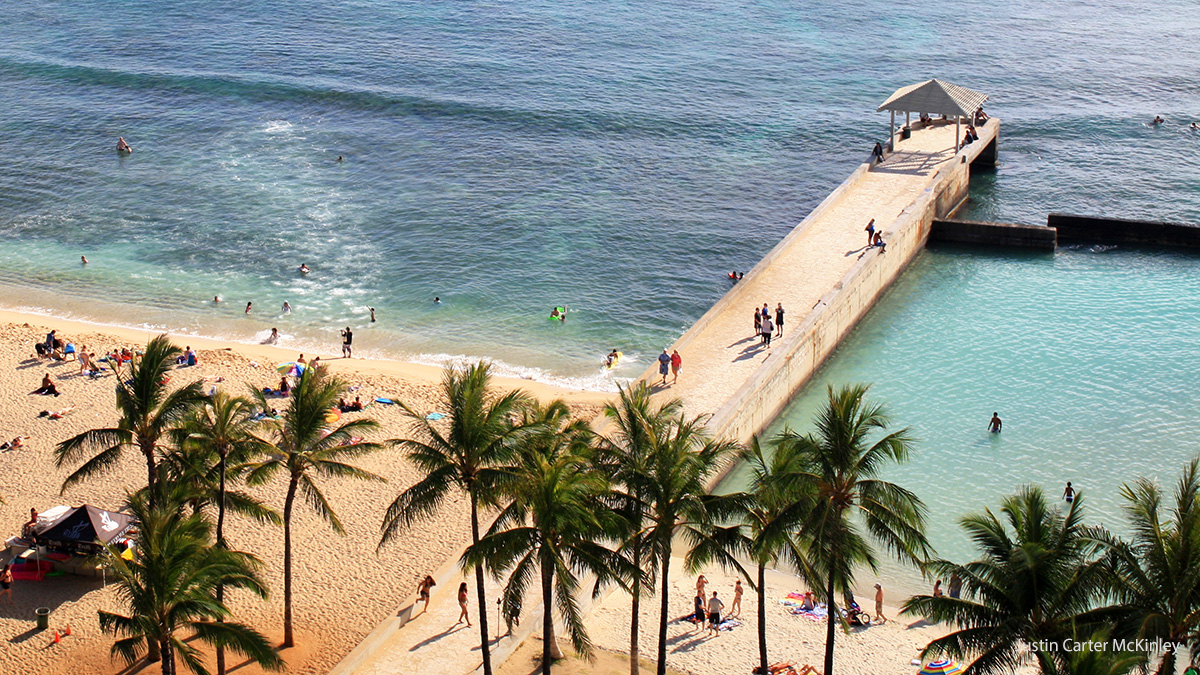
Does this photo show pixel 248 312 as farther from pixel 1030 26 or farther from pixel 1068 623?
pixel 1030 26

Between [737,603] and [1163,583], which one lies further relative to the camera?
[737,603]

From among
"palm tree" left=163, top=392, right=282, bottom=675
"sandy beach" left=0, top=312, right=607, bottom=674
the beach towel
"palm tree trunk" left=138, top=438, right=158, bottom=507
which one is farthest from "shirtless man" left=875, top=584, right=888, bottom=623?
"palm tree trunk" left=138, top=438, right=158, bottom=507

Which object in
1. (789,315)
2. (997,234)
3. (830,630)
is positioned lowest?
(830,630)

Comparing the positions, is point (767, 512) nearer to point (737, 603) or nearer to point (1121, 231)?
point (737, 603)

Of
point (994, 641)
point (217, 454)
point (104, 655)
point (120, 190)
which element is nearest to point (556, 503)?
point (994, 641)

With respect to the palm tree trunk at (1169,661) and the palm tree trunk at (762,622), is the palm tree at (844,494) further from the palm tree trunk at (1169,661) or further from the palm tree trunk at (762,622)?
the palm tree trunk at (1169,661)

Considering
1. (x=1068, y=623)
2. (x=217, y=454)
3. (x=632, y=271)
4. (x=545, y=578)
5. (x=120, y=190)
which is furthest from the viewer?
(x=120, y=190)

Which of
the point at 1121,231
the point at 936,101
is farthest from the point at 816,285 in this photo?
the point at 1121,231
